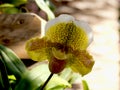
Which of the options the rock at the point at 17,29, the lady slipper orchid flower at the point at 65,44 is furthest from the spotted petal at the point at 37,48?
the rock at the point at 17,29

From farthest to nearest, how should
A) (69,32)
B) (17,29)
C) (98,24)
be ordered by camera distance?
(98,24) < (17,29) < (69,32)

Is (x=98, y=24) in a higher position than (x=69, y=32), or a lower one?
lower

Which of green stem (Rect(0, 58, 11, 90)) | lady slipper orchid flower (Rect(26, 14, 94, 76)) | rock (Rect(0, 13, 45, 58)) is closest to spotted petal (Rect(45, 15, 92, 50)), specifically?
lady slipper orchid flower (Rect(26, 14, 94, 76))

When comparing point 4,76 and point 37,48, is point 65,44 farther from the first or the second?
point 4,76

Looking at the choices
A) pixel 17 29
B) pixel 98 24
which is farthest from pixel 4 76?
pixel 98 24

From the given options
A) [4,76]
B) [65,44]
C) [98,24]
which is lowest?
[98,24]

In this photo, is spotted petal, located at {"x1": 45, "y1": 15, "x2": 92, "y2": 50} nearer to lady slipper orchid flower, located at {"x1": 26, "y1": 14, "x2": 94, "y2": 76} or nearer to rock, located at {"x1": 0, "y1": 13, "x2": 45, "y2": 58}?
lady slipper orchid flower, located at {"x1": 26, "y1": 14, "x2": 94, "y2": 76}

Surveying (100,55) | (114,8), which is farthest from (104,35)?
(114,8)
